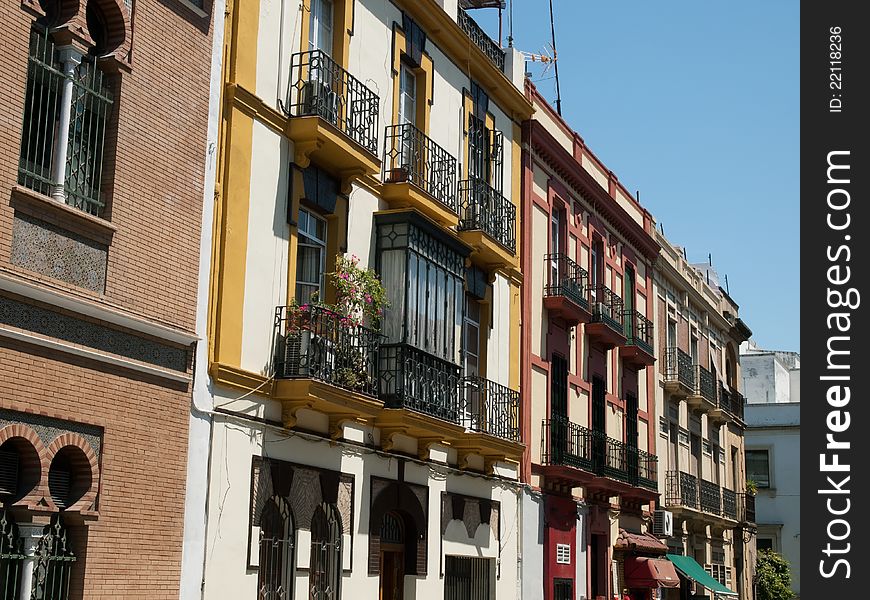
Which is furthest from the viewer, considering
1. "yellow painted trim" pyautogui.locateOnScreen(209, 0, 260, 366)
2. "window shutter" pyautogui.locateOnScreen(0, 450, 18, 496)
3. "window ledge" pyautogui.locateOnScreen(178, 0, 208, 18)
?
"yellow painted trim" pyautogui.locateOnScreen(209, 0, 260, 366)

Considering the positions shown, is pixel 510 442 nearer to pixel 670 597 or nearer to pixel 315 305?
pixel 315 305

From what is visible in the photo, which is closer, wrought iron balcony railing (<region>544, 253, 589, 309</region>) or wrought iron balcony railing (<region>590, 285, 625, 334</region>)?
wrought iron balcony railing (<region>544, 253, 589, 309</region>)

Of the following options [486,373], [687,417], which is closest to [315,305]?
[486,373]

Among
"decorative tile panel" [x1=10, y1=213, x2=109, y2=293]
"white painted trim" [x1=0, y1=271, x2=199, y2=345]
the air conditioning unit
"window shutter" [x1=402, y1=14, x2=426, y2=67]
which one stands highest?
"window shutter" [x1=402, y1=14, x2=426, y2=67]

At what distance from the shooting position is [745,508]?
150ft

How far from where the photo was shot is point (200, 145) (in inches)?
587

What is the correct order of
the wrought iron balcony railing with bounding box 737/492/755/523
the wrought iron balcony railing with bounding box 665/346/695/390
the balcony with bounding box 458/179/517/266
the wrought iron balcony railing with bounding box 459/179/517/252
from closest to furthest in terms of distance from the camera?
the balcony with bounding box 458/179/517/266
the wrought iron balcony railing with bounding box 459/179/517/252
the wrought iron balcony railing with bounding box 665/346/695/390
the wrought iron balcony railing with bounding box 737/492/755/523

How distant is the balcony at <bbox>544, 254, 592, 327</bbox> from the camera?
26547mm

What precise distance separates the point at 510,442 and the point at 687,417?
1766 cm

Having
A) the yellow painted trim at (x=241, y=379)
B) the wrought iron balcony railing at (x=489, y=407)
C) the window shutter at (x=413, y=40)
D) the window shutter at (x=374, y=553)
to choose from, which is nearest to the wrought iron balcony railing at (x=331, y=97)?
the window shutter at (x=413, y=40)

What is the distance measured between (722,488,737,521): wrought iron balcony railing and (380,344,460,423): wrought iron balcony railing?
24311 mm

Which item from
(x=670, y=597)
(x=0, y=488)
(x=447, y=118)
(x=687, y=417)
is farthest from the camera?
(x=687, y=417)

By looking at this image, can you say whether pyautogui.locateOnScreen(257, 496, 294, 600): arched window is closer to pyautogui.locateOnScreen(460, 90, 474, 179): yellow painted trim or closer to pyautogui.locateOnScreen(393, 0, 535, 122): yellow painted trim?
pyautogui.locateOnScreen(460, 90, 474, 179): yellow painted trim

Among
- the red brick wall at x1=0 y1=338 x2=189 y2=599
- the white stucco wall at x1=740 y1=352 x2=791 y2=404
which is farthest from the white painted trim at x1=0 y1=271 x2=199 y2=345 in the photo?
the white stucco wall at x1=740 y1=352 x2=791 y2=404
